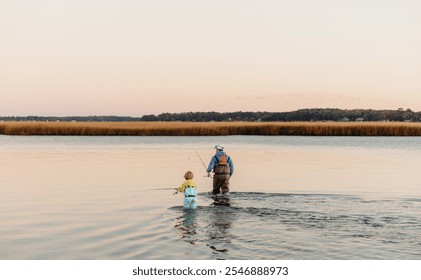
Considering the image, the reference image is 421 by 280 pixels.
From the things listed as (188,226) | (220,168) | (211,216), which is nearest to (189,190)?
(211,216)

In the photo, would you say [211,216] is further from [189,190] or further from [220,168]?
[220,168]

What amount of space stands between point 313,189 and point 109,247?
1271cm

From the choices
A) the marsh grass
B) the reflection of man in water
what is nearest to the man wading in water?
the reflection of man in water

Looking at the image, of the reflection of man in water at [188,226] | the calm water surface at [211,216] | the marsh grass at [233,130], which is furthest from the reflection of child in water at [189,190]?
the marsh grass at [233,130]

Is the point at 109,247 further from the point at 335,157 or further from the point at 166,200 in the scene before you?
the point at 335,157

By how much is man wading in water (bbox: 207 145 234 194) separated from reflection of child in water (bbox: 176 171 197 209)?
8.73 feet

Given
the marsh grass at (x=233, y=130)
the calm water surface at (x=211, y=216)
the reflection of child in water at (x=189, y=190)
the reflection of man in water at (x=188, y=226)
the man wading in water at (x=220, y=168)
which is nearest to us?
the calm water surface at (x=211, y=216)

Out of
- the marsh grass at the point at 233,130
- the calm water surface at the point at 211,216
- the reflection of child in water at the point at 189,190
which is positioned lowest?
the calm water surface at the point at 211,216

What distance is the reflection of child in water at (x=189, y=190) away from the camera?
1709cm

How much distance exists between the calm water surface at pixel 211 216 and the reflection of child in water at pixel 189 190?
0.35 m

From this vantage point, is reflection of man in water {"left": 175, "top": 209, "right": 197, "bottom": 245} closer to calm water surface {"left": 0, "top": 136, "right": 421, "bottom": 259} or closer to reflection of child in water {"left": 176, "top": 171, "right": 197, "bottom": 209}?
calm water surface {"left": 0, "top": 136, "right": 421, "bottom": 259}

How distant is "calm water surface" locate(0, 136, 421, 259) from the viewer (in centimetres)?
1264

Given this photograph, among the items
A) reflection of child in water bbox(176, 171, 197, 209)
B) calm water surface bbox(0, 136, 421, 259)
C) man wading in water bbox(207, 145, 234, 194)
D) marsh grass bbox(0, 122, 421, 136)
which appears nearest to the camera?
calm water surface bbox(0, 136, 421, 259)

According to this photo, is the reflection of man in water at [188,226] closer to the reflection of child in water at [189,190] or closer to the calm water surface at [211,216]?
the calm water surface at [211,216]
